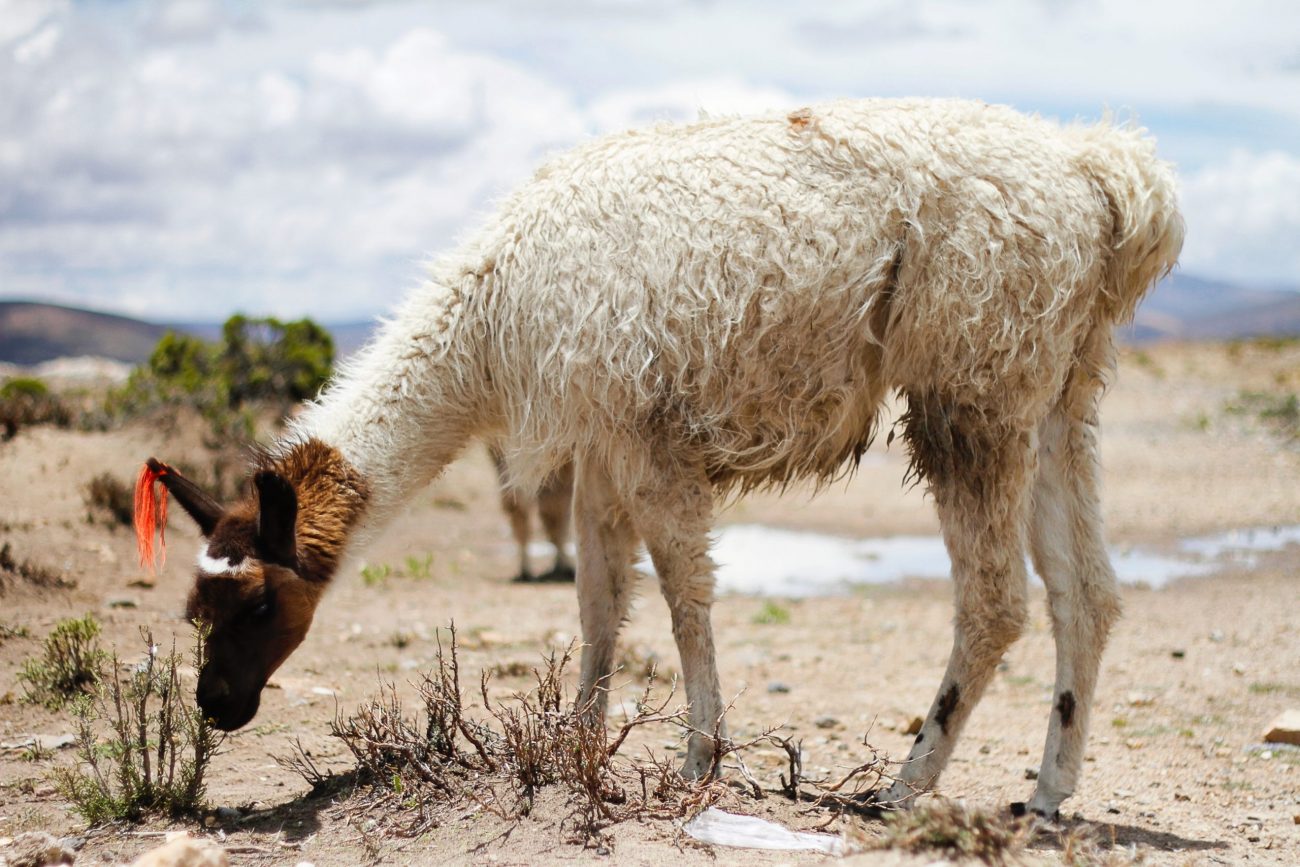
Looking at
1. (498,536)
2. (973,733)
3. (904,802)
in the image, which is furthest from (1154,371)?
(904,802)

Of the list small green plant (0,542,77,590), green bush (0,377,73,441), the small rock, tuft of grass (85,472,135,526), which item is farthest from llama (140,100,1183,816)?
green bush (0,377,73,441)

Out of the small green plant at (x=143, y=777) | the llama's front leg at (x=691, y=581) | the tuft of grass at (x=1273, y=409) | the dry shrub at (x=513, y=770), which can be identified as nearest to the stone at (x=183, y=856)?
the dry shrub at (x=513, y=770)

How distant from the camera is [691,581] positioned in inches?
205

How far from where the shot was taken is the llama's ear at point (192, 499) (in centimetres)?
508

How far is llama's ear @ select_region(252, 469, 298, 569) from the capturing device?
484 centimetres

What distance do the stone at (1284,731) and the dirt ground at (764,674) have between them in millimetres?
90

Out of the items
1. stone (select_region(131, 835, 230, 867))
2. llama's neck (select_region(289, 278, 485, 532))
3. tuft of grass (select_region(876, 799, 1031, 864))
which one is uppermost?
llama's neck (select_region(289, 278, 485, 532))

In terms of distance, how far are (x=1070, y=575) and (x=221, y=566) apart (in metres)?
3.77

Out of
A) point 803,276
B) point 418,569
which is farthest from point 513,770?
point 418,569

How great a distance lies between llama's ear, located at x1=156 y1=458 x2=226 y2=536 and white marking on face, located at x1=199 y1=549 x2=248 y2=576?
0.19 m

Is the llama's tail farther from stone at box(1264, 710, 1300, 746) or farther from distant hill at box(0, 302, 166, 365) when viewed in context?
distant hill at box(0, 302, 166, 365)

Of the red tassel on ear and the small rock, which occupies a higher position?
the red tassel on ear

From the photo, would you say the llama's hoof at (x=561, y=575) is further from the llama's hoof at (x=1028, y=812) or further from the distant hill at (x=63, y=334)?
the distant hill at (x=63, y=334)

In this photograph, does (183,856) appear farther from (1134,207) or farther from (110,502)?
(110,502)
